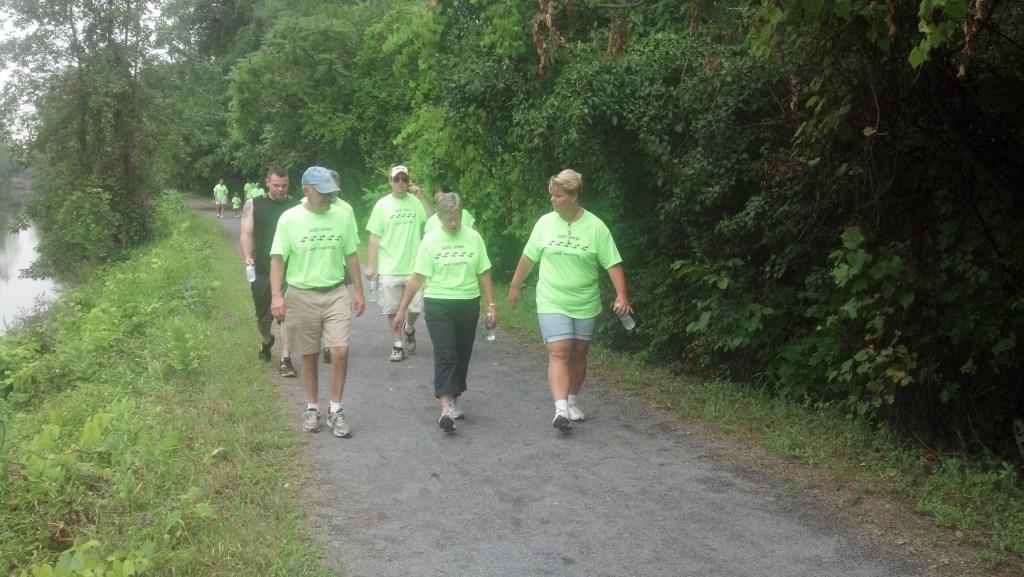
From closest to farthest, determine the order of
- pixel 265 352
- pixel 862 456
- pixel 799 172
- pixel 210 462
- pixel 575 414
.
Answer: pixel 210 462 → pixel 862 456 → pixel 799 172 → pixel 575 414 → pixel 265 352

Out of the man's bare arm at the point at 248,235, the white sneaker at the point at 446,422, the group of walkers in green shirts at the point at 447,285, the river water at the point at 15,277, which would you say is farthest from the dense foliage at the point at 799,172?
the river water at the point at 15,277

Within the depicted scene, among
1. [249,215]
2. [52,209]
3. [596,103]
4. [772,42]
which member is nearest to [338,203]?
[249,215]

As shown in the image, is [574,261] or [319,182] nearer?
[319,182]

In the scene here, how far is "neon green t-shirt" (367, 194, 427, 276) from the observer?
10.4 metres

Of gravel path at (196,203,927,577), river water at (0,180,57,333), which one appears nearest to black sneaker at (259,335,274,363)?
A: gravel path at (196,203,927,577)

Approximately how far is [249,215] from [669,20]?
4.62 metres

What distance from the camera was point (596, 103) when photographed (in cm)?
946

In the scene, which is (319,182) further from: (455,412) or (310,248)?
(455,412)

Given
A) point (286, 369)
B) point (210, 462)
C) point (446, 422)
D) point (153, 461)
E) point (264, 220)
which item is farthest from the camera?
point (264, 220)

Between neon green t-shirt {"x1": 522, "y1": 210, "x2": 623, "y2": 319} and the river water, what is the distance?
14.0 m

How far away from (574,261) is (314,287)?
6.16 feet

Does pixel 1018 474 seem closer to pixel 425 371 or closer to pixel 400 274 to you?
pixel 425 371

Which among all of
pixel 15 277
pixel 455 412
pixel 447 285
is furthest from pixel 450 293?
pixel 15 277

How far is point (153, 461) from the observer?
606 cm
